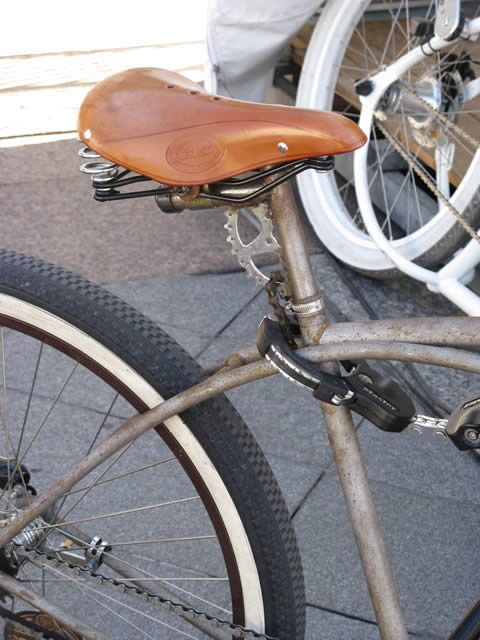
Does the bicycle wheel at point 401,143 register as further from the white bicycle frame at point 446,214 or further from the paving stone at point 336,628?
the paving stone at point 336,628

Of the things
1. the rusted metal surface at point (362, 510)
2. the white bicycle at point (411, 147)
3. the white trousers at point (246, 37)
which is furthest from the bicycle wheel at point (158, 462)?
the white trousers at point (246, 37)

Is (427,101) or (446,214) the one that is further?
(446,214)

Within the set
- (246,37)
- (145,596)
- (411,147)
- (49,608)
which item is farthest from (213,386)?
(411,147)

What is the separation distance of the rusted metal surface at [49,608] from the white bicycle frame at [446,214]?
1.46 meters

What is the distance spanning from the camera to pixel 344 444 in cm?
122

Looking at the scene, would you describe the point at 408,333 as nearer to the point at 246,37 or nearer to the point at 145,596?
the point at 145,596

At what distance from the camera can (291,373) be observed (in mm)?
1132

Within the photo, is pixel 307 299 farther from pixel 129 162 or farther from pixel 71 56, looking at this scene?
pixel 71 56

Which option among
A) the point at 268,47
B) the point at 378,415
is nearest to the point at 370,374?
the point at 378,415

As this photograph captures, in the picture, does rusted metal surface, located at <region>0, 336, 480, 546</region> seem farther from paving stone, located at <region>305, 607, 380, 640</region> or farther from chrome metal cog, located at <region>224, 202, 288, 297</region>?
paving stone, located at <region>305, 607, 380, 640</region>

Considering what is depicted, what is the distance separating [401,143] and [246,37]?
76 cm

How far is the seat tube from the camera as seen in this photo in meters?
1.13

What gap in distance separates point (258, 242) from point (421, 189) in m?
2.67

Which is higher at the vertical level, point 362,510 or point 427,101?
point 427,101
